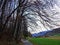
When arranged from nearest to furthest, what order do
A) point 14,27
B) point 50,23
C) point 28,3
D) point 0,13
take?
1. point 50,23
2. point 28,3
3. point 0,13
4. point 14,27

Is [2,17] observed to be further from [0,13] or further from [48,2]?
[48,2]

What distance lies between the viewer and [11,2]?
3002 cm

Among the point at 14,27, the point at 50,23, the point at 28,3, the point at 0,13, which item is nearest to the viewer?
the point at 50,23

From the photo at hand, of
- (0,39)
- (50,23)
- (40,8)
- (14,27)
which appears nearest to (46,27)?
(50,23)

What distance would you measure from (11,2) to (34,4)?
17.3ft

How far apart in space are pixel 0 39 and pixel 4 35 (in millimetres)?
1819

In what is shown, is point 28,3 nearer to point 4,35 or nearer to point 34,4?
point 34,4

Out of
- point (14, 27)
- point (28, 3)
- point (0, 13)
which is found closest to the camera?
point (28, 3)

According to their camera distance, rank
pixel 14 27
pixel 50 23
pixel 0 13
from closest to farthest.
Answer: pixel 50 23 < pixel 0 13 < pixel 14 27

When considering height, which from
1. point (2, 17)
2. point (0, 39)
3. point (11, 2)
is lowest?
point (0, 39)

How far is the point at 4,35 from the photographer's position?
26875mm

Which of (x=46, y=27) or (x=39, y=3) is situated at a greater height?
(x=39, y=3)

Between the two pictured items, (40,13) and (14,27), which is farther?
(14,27)

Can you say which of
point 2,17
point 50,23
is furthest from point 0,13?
point 50,23
